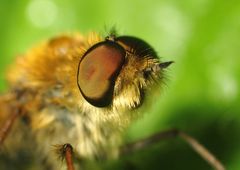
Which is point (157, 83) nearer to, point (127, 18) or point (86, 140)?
point (86, 140)

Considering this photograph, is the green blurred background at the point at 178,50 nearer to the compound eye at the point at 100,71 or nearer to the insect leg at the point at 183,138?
the insect leg at the point at 183,138

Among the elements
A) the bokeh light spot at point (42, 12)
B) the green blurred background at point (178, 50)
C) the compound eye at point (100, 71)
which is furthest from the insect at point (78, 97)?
the bokeh light spot at point (42, 12)

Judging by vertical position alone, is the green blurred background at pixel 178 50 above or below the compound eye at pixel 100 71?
above

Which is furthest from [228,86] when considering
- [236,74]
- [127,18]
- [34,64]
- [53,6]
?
[53,6]

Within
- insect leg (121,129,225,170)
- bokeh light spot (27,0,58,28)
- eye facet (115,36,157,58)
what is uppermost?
bokeh light spot (27,0,58,28)

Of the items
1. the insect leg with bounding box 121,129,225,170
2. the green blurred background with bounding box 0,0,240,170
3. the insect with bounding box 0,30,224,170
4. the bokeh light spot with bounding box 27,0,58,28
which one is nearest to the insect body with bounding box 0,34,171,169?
the insect with bounding box 0,30,224,170

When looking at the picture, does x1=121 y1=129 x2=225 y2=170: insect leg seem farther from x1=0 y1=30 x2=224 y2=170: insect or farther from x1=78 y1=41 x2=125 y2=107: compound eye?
x1=78 y1=41 x2=125 y2=107: compound eye

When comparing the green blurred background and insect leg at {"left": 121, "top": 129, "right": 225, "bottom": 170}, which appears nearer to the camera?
insect leg at {"left": 121, "top": 129, "right": 225, "bottom": 170}
